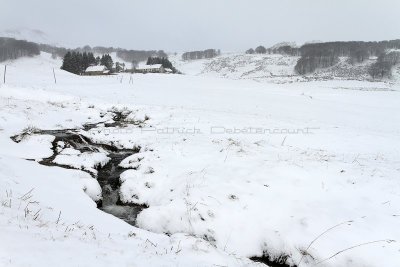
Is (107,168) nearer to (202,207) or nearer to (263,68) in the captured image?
(202,207)

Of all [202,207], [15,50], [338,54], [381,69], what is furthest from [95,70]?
[338,54]

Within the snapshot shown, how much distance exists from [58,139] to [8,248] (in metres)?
9.04

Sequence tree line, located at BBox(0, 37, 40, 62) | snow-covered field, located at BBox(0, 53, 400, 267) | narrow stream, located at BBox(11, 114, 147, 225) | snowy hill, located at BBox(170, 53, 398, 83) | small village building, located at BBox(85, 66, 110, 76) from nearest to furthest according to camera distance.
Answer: snow-covered field, located at BBox(0, 53, 400, 267)
narrow stream, located at BBox(11, 114, 147, 225)
small village building, located at BBox(85, 66, 110, 76)
snowy hill, located at BBox(170, 53, 398, 83)
tree line, located at BBox(0, 37, 40, 62)

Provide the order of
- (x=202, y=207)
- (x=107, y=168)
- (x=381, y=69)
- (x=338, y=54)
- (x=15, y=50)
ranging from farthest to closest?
1. (x=338, y=54)
2. (x=15, y=50)
3. (x=381, y=69)
4. (x=107, y=168)
5. (x=202, y=207)

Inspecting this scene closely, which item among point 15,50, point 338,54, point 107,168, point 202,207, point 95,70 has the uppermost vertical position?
point 338,54

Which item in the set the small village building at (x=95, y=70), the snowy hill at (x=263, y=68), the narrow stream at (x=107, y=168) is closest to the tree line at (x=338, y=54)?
the snowy hill at (x=263, y=68)

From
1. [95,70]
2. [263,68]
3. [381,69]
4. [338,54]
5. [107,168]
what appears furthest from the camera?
[338,54]

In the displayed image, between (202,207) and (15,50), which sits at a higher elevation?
(15,50)

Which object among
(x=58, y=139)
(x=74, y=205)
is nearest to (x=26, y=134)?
(x=58, y=139)

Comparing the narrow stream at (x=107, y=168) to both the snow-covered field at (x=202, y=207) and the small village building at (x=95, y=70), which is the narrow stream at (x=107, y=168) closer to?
the snow-covered field at (x=202, y=207)

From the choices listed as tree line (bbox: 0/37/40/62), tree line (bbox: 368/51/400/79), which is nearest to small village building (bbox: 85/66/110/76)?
tree line (bbox: 0/37/40/62)

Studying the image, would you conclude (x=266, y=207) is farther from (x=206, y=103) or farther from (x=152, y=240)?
(x=206, y=103)

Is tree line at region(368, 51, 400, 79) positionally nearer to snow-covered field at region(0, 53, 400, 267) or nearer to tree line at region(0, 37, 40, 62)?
snow-covered field at region(0, 53, 400, 267)

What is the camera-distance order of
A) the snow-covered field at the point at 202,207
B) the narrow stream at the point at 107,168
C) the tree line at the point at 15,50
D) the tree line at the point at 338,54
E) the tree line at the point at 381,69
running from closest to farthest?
the snow-covered field at the point at 202,207 < the narrow stream at the point at 107,168 < the tree line at the point at 381,69 < the tree line at the point at 15,50 < the tree line at the point at 338,54
